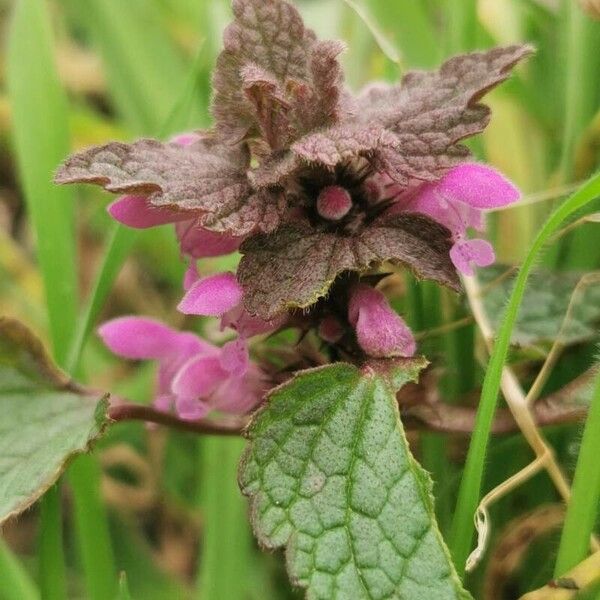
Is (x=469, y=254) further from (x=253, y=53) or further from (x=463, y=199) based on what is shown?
(x=253, y=53)

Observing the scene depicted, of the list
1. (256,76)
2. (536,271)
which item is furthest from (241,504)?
(256,76)

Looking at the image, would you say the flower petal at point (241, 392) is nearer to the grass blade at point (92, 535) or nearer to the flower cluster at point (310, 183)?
the flower cluster at point (310, 183)

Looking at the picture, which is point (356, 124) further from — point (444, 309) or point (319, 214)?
point (444, 309)

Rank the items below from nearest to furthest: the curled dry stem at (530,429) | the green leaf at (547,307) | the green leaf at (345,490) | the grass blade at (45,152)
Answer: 1. the green leaf at (345,490)
2. the curled dry stem at (530,429)
3. the green leaf at (547,307)
4. the grass blade at (45,152)

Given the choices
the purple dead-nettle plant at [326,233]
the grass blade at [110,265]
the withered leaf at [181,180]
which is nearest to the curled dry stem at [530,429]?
the purple dead-nettle plant at [326,233]

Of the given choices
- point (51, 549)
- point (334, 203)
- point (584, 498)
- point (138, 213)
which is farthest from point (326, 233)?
point (51, 549)

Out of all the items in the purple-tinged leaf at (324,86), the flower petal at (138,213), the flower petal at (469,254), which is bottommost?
the flower petal at (469,254)

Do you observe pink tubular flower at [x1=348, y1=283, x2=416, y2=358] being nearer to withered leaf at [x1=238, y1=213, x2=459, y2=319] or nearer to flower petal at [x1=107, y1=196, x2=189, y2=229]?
withered leaf at [x1=238, y1=213, x2=459, y2=319]
